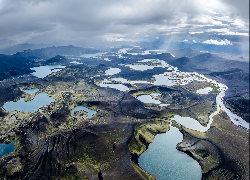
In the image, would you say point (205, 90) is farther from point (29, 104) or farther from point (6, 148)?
point (6, 148)

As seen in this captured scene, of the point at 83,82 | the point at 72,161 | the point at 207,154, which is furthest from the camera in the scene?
the point at 83,82

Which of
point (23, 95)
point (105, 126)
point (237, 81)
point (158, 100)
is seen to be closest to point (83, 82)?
point (23, 95)

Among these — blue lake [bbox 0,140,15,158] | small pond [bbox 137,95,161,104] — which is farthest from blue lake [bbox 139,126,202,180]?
blue lake [bbox 0,140,15,158]

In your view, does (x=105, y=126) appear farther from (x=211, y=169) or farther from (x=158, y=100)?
(x=158, y=100)

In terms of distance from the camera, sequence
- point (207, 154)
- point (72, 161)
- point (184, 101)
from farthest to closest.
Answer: point (184, 101) < point (207, 154) < point (72, 161)

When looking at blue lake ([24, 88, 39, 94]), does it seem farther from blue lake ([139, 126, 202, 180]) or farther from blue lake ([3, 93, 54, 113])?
blue lake ([139, 126, 202, 180])

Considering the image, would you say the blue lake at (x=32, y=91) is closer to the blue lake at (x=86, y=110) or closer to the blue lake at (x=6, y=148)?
the blue lake at (x=86, y=110)
